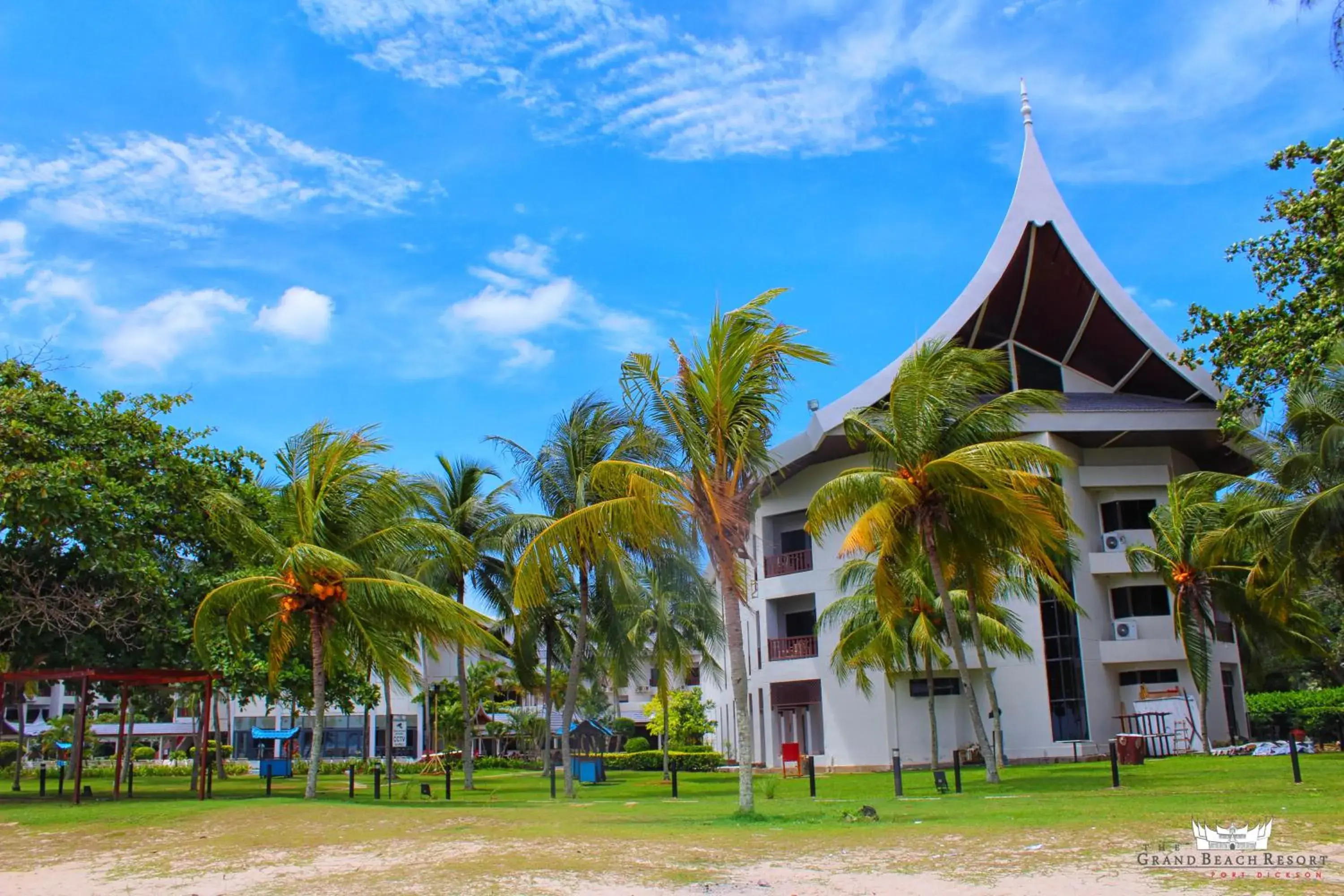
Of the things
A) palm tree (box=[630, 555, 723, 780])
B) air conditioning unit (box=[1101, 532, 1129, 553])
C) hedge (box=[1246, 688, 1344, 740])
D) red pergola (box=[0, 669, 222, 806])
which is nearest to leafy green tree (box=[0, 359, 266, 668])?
red pergola (box=[0, 669, 222, 806])

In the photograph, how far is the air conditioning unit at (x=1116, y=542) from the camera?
1303 inches

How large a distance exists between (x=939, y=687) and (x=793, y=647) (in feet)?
15.9

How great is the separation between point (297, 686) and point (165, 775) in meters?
23.8

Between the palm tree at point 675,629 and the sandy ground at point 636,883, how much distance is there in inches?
839

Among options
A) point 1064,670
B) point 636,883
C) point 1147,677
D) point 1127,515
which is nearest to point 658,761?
point 1064,670

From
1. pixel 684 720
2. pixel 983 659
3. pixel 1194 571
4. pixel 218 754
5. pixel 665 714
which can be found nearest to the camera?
pixel 983 659

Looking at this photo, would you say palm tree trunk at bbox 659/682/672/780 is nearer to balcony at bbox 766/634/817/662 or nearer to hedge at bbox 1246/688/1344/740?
balcony at bbox 766/634/817/662

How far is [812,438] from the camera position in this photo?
33000mm

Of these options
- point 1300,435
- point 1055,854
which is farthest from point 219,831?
point 1300,435

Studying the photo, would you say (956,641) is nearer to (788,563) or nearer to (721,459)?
(721,459)

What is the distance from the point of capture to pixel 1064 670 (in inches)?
1256

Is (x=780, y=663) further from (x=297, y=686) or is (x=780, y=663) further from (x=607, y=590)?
(x=297, y=686)

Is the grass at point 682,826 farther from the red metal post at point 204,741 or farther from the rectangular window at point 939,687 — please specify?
the rectangular window at point 939,687

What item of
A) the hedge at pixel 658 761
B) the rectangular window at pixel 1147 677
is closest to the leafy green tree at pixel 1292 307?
the rectangular window at pixel 1147 677
